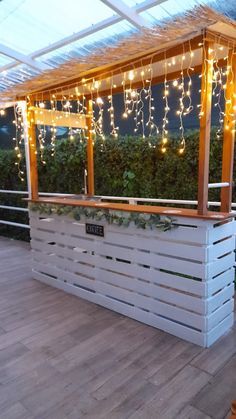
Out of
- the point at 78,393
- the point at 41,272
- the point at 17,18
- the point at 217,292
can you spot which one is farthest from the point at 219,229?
the point at 17,18

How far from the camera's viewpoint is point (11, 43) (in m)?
4.88

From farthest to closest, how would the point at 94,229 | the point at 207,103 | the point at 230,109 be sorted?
the point at 94,229, the point at 230,109, the point at 207,103

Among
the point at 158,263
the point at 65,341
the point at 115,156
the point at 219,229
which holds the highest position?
the point at 115,156

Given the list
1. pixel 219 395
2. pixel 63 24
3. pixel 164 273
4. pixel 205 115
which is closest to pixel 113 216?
pixel 164 273

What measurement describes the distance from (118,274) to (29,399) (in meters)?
1.29

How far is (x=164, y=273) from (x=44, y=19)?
3946 millimetres

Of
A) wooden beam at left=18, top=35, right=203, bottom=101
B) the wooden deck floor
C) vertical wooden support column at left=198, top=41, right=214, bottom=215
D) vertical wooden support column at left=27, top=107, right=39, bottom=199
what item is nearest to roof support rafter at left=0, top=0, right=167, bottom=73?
wooden beam at left=18, top=35, right=203, bottom=101

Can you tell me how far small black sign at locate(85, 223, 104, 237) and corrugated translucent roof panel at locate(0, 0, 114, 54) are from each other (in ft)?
9.20

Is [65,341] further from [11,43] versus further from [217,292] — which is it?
[11,43]

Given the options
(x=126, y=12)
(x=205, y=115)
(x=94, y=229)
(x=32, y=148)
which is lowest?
(x=94, y=229)

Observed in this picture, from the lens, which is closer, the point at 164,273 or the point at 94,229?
the point at 164,273

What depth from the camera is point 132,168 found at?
4.39 m

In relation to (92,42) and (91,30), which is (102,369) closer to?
(91,30)

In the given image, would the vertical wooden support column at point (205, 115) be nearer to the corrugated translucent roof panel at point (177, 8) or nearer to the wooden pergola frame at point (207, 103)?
the wooden pergola frame at point (207, 103)
